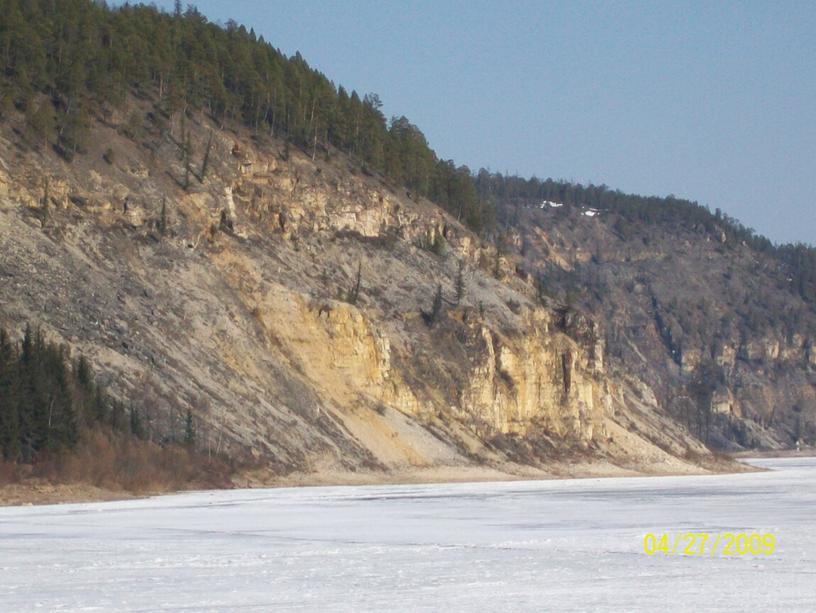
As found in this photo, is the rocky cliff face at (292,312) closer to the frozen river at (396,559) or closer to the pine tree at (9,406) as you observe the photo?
the pine tree at (9,406)

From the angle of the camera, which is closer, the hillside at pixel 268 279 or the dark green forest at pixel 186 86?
the hillside at pixel 268 279

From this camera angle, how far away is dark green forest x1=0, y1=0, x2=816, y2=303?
291 ft

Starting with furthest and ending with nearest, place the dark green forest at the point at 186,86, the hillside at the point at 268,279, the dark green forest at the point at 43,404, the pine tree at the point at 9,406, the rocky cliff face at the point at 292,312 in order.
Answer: the dark green forest at the point at 186,86
the hillside at the point at 268,279
the rocky cliff face at the point at 292,312
the dark green forest at the point at 43,404
the pine tree at the point at 9,406

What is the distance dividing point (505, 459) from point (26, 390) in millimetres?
41274

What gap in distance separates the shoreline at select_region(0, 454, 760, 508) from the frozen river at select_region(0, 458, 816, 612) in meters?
6.33

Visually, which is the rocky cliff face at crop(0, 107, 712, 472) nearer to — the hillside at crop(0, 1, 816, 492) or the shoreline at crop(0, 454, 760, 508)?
the hillside at crop(0, 1, 816, 492)

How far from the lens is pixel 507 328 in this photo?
101 m

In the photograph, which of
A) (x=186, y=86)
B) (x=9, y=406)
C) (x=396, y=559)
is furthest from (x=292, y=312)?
(x=396, y=559)

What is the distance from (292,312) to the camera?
8631 cm

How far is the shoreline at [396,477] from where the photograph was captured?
5541 cm
